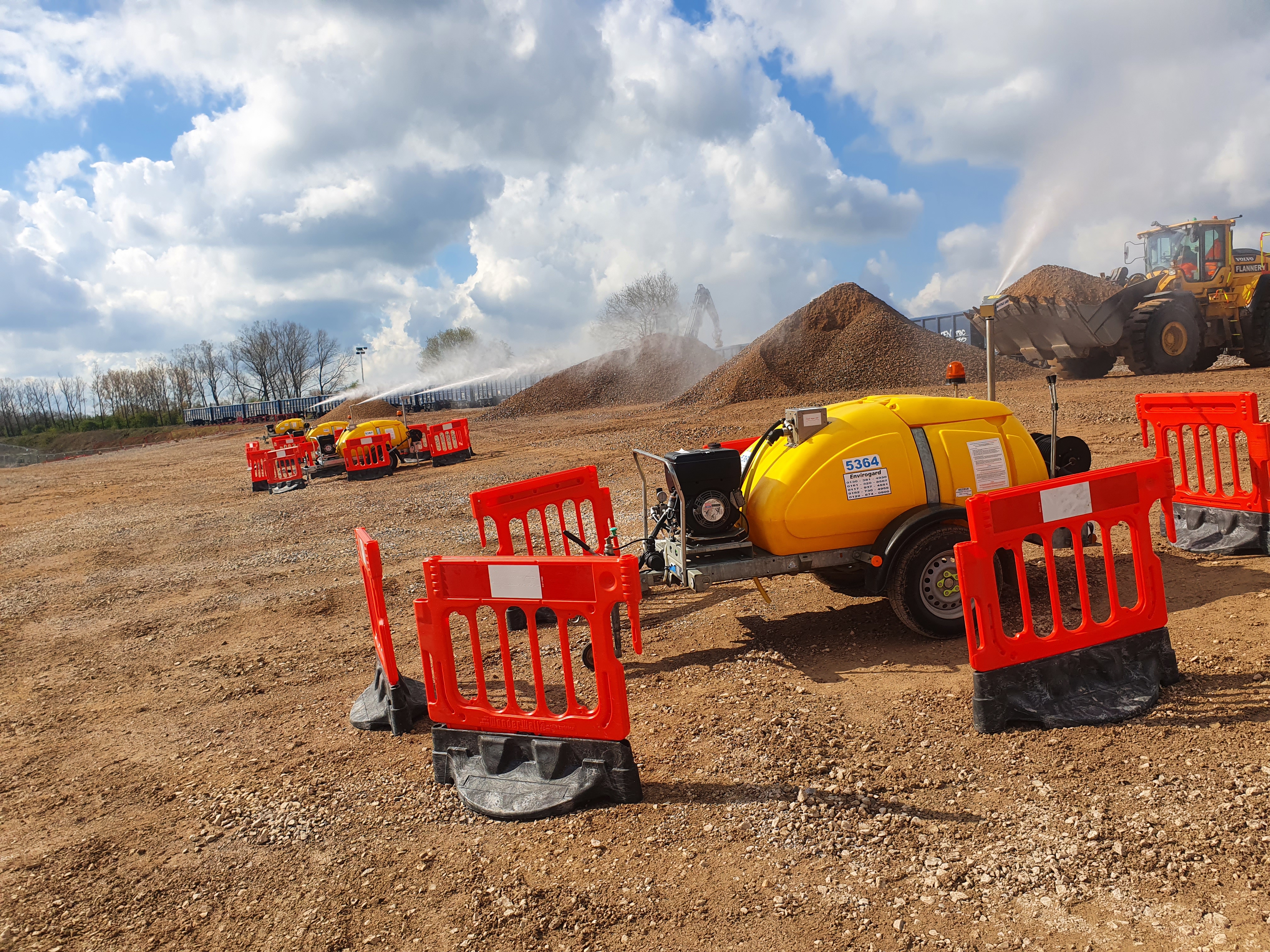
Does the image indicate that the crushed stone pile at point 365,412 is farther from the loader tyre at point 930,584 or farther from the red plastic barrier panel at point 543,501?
the loader tyre at point 930,584

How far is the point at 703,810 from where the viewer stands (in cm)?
347

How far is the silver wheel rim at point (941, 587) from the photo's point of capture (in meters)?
5.17

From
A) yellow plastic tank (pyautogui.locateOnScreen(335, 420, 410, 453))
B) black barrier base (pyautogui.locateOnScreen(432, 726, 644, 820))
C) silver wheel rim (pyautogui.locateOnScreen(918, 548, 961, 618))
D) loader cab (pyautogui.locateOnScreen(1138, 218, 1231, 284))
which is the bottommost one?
black barrier base (pyautogui.locateOnScreen(432, 726, 644, 820))

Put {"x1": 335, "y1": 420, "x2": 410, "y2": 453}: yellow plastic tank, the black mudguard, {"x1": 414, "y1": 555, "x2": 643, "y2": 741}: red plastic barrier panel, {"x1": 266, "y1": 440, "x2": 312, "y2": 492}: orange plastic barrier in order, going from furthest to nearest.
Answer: {"x1": 335, "y1": 420, "x2": 410, "y2": 453}: yellow plastic tank < {"x1": 266, "y1": 440, "x2": 312, "y2": 492}: orange plastic barrier < the black mudguard < {"x1": 414, "y1": 555, "x2": 643, "y2": 741}: red plastic barrier panel

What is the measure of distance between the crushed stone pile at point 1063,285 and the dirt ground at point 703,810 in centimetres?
2691

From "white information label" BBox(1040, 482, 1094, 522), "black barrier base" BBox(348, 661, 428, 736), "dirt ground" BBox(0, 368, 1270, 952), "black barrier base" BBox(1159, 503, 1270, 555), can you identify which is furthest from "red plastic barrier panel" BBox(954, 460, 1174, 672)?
"black barrier base" BBox(348, 661, 428, 736)

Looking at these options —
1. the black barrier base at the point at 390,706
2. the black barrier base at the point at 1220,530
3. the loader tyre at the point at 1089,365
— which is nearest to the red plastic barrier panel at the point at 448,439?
the loader tyre at the point at 1089,365

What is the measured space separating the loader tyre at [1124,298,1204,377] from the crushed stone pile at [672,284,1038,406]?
5.02 meters

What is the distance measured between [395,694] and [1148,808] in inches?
151

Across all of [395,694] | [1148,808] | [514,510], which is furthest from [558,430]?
[1148,808]

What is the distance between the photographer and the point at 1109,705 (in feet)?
12.8

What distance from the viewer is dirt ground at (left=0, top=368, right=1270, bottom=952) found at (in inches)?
110

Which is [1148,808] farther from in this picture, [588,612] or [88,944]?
[88,944]

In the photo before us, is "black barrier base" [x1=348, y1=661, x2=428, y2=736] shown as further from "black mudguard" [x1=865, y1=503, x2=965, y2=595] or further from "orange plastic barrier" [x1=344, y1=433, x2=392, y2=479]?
"orange plastic barrier" [x1=344, y1=433, x2=392, y2=479]
